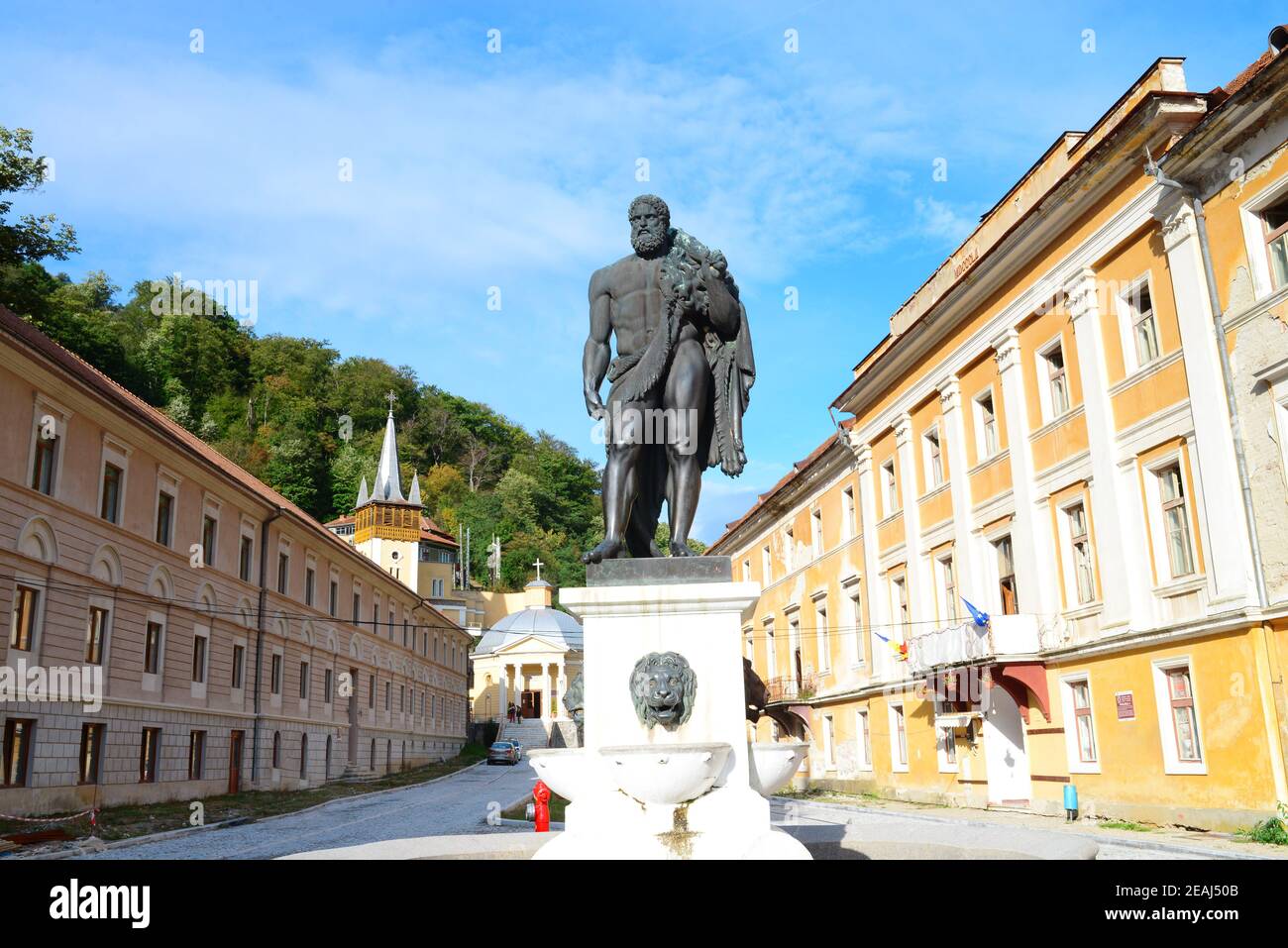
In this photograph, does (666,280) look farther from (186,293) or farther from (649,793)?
(186,293)

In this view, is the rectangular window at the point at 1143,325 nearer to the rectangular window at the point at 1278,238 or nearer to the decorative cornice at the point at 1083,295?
the decorative cornice at the point at 1083,295

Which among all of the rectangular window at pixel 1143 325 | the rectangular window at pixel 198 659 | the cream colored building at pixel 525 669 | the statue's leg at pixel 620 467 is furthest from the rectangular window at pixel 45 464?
the cream colored building at pixel 525 669

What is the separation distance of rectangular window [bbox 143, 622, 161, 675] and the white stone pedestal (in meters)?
24.6

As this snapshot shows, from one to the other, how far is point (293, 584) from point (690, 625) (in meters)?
34.6

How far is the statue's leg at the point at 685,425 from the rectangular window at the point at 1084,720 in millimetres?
16588

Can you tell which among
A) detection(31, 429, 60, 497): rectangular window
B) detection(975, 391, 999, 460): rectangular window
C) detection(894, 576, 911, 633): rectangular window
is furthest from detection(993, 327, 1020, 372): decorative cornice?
detection(31, 429, 60, 497): rectangular window

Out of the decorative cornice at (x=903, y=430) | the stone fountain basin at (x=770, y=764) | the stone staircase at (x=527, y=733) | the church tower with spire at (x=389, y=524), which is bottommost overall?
the stone staircase at (x=527, y=733)

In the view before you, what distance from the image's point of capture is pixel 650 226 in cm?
510

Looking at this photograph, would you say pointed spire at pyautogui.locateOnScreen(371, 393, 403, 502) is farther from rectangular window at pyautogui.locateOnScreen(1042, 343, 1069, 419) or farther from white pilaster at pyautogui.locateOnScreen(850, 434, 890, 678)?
rectangular window at pyautogui.locateOnScreen(1042, 343, 1069, 419)

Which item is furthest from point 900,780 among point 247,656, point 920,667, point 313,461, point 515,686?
point 313,461

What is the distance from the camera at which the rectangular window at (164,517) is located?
27.0 meters

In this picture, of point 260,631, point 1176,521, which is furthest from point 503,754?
point 1176,521

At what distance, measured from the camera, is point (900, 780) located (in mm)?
26672

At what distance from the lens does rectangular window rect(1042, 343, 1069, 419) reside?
2033cm
